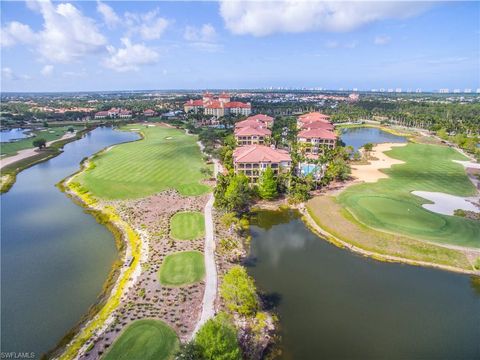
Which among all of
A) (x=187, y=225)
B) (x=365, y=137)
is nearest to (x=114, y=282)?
(x=187, y=225)

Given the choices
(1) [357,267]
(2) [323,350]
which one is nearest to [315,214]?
(1) [357,267]

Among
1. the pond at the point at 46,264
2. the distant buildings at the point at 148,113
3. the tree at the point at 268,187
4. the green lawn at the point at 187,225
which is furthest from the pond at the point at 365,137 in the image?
the distant buildings at the point at 148,113

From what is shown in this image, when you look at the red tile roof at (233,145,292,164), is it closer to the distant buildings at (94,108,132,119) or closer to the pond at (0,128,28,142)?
the pond at (0,128,28,142)

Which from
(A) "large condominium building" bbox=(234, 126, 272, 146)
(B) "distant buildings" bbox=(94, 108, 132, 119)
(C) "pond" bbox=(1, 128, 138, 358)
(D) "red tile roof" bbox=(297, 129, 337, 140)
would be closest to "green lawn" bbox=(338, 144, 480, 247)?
(D) "red tile roof" bbox=(297, 129, 337, 140)

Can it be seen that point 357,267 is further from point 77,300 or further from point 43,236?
point 43,236

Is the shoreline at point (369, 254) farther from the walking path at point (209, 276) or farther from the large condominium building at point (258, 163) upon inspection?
the large condominium building at point (258, 163)

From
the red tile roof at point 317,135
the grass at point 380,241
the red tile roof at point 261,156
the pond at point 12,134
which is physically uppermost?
the red tile roof at point 261,156
